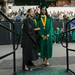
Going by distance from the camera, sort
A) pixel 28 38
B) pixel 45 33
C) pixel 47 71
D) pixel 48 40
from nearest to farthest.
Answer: pixel 47 71
pixel 28 38
pixel 45 33
pixel 48 40

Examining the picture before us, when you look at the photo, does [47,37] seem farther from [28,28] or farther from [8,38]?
[8,38]

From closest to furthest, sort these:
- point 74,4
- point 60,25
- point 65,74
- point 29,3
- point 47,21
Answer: point 65,74, point 47,21, point 60,25, point 29,3, point 74,4

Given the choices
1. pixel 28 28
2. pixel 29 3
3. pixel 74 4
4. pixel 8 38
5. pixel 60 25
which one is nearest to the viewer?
pixel 28 28

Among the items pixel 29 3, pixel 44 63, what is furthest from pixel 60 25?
pixel 44 63

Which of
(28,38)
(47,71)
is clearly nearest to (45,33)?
(28,38)

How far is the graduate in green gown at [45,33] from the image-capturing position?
11633 millimetres

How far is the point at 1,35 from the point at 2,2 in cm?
1003

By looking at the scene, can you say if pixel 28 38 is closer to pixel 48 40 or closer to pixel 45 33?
pixel 45 33

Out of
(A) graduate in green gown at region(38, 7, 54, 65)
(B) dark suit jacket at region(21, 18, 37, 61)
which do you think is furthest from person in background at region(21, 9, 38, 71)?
(A) graduate in green gown at region(38, 7, 54, 65)

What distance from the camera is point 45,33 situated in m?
11.7

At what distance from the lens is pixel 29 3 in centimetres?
3167

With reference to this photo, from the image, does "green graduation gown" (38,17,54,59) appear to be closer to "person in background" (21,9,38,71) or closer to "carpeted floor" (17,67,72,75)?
"person in background" (21,9,38,71)

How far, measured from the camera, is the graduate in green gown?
1163 centimetres

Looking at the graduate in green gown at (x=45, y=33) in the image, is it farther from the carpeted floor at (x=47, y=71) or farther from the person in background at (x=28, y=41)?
the carpeted floor at (x=47, y=71)
